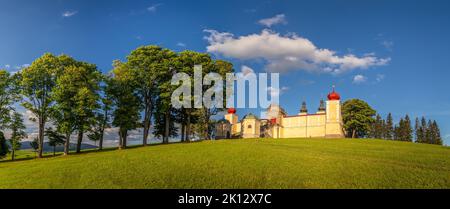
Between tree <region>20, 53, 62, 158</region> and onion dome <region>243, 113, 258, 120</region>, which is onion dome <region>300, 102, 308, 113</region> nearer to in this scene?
onion dome <region>243, 113, 258, 120</region>

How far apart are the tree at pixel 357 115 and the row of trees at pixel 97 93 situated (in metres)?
38.2

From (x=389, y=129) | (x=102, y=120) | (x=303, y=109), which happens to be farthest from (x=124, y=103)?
(x=389, y=129)

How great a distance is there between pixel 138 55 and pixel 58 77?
1290 centimetres

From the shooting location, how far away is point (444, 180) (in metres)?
22.9

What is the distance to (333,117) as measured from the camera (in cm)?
8069

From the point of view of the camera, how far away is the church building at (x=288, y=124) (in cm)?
8081

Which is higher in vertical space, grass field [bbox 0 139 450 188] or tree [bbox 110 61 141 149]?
tree [bbox 110 61 141 149]

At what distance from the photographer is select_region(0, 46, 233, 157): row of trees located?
49344mm

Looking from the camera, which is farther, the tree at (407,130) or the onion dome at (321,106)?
the tree at (407,130)

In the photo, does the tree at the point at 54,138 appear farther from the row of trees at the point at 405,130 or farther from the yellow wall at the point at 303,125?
the row of trees at the point at 405,130

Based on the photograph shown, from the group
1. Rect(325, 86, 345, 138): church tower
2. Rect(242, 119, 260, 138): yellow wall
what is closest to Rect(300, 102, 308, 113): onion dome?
Rect(325, 86, 345, 138): church tower

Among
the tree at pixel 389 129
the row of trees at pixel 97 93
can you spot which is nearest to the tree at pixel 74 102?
the row of trees at pixel 97 93

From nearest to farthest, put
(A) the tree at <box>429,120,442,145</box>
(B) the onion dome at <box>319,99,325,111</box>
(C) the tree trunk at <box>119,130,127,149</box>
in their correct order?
(C) the tree trunk at <box>119,130,127,149</box>
(B) the onion dome at <box>319,99,325,111</box>
(A) the tree at <box>429,120,442,145</box>

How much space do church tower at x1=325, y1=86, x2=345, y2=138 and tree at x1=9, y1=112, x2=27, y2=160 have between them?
60104 mm
